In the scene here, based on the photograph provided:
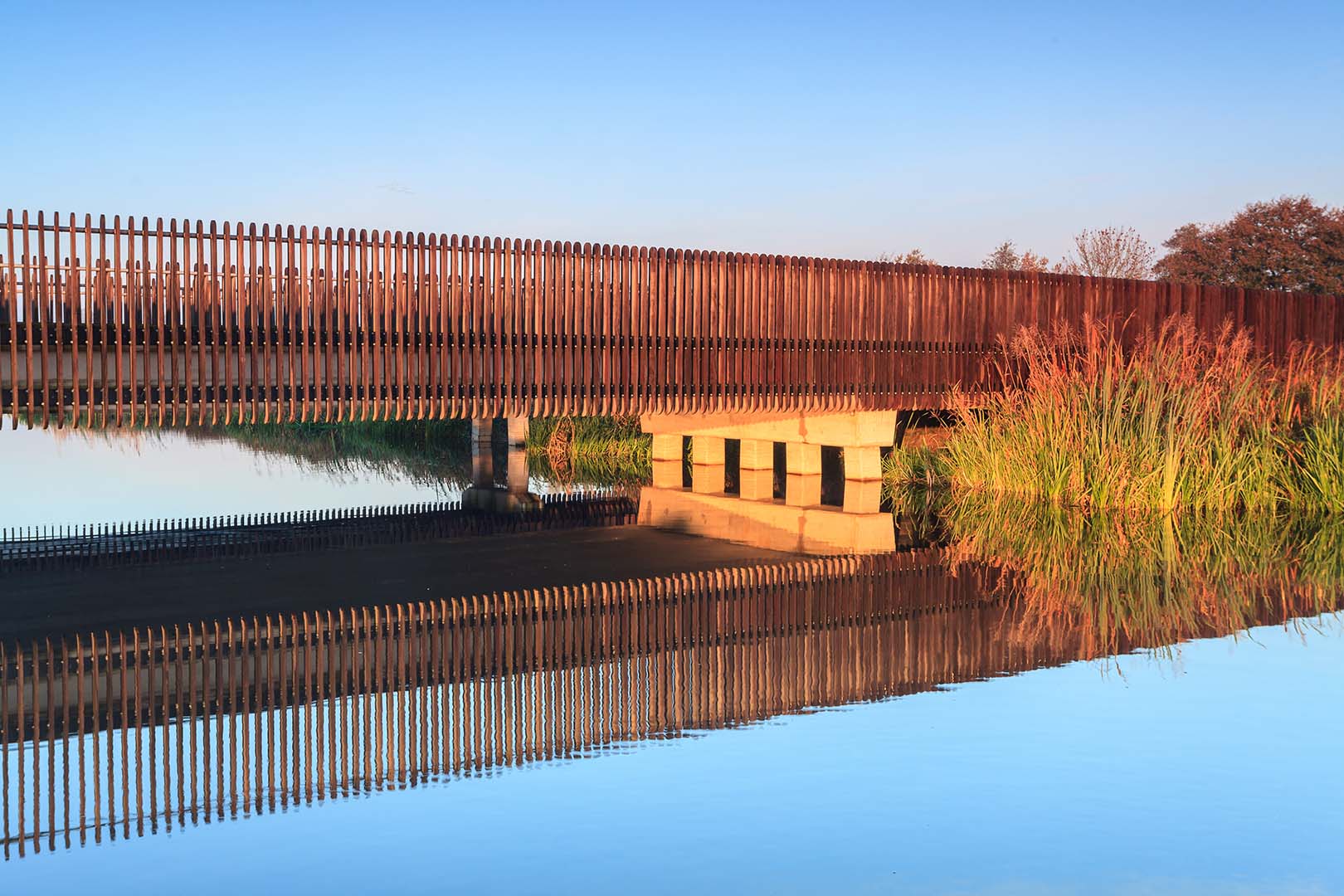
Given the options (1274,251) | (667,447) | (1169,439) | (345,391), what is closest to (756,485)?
(667,447)

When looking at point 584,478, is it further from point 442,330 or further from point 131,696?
point 131,696

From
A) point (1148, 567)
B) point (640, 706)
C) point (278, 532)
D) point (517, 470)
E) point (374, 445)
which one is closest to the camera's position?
point (640, 706)

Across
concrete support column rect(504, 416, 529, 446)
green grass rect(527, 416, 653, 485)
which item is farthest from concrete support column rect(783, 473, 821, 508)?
concrete support column rect(504, 416, 529, 446)

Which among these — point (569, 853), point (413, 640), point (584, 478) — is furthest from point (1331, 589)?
point (584, 478)

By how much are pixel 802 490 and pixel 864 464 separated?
0.93 m

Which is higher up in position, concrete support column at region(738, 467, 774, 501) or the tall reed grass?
the tall reed grass

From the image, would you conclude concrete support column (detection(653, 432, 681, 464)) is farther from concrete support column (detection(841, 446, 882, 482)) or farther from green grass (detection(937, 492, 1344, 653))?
green grass (detection(937, 492, 1344, 653))

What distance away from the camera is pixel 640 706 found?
5738 millimetres

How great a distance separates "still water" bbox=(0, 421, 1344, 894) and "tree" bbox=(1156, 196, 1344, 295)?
24.1 meters

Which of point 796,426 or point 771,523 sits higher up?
point 796,426

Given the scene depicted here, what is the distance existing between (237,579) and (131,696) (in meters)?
3.14

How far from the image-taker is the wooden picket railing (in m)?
10.5

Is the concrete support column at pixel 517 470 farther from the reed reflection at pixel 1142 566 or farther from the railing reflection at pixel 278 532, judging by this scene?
the reed reflection at pixel 1142 566

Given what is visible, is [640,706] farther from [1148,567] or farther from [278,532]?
[278,532]
